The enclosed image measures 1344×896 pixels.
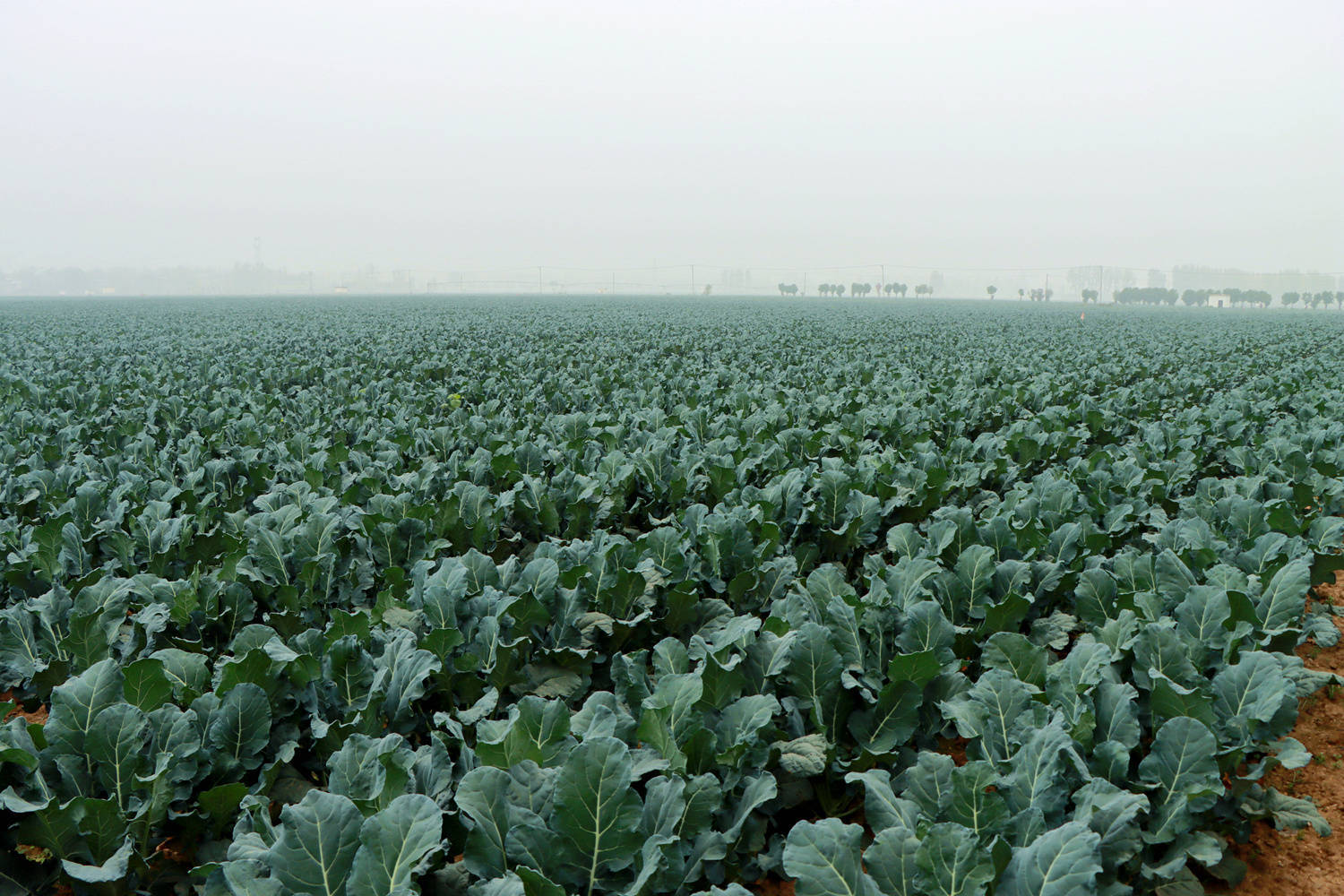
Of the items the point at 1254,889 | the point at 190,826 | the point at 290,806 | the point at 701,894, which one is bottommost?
the point at 1254,889

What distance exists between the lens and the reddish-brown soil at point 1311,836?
279cm

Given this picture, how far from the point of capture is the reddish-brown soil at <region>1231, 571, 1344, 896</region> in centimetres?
279

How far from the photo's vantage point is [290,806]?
1963mm

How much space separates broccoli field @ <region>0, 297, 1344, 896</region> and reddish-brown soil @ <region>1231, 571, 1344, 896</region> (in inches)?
8.1

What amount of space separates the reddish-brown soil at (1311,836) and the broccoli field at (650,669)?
206 mm

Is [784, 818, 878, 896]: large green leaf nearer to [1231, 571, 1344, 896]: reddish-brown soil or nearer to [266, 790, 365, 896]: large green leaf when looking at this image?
[266, 790, 365, 896]: large green leaf

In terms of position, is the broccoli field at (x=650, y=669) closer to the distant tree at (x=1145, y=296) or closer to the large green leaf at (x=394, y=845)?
the large green leaf at (x=394, y=845)

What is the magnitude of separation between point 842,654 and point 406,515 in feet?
9.89

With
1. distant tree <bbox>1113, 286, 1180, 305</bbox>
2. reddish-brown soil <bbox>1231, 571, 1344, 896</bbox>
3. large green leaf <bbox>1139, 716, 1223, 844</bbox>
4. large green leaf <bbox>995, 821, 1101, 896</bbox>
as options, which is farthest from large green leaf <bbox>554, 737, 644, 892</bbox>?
distant tree <bbox>1113, 286, 1180, 305</bbox>

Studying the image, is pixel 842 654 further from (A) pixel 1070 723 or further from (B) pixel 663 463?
(B) pixel 663 463

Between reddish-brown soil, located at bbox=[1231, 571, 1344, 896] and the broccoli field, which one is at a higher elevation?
the broccoli field

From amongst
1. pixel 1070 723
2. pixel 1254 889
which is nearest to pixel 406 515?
pixel 1070 723

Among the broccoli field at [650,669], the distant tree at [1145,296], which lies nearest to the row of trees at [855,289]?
the distant tree at [1145,296]

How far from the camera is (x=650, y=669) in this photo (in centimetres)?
432
